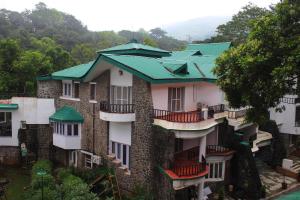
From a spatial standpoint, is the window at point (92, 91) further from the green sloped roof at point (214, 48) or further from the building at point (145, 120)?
the green sloped roof at point (214, 48)

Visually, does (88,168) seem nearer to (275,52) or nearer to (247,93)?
(247,93)

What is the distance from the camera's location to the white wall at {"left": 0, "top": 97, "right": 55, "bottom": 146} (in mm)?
25844

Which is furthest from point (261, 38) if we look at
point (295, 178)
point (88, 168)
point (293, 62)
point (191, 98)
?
point (295, 178)

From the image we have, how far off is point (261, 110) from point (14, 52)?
28.3 metres

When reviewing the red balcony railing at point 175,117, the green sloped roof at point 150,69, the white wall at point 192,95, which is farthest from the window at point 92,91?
the red balcony railing at point 175,117

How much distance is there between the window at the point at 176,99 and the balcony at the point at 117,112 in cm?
265

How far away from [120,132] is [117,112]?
1.79 m

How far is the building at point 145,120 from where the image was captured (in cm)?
1930

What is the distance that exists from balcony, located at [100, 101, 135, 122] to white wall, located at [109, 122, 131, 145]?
78 centimetres

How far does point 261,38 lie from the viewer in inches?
624

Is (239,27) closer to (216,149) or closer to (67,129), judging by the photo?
(216,149)

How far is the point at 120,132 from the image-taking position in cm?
2152

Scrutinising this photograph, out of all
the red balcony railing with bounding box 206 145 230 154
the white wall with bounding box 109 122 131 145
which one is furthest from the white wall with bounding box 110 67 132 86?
the red balcony railing with bounding box 206 145 230 154

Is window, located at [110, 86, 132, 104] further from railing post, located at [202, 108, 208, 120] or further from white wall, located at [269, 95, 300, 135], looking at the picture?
white wall, located at [269, 95, 300, 135]
